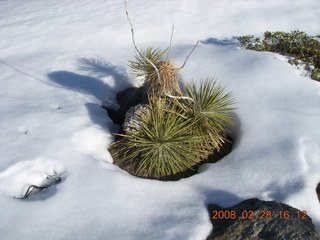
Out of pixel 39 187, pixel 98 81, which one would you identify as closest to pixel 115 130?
pixel 39 187

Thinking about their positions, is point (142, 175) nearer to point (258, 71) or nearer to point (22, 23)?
point (258, 71)

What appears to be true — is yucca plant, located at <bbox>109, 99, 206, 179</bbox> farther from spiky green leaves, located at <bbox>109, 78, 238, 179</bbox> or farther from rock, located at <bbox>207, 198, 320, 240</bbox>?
rock, located at <bbox>207, 198, 320, 240</bbox>

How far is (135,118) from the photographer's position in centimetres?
421

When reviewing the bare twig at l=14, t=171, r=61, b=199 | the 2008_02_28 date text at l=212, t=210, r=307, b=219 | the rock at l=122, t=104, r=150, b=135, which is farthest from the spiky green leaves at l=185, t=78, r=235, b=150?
the bare twig at l=14, t=171, r=61, b=199

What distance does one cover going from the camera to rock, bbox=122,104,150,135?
13.7 feet

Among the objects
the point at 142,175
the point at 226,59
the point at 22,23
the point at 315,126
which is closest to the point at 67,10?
the point at 22,23

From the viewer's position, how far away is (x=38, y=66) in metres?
6.59

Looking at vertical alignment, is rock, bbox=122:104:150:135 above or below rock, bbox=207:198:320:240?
above

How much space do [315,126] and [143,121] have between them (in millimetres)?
2351

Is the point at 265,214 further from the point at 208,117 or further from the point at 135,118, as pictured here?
the point at 135,118

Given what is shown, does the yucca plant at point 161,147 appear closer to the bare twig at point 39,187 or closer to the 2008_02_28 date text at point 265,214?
the bare twig at point 39,187

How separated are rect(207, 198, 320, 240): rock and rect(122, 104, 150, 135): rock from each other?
67.0 inches

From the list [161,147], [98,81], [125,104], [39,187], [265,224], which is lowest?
[265,224]

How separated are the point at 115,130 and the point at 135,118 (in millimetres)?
706
